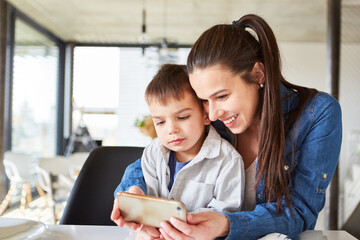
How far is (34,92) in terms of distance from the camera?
20.8 feet

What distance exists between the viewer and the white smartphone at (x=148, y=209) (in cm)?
78

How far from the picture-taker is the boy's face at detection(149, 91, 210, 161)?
46.6 inches

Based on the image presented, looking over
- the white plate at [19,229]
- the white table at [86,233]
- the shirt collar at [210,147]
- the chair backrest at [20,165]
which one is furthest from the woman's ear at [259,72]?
the chair backrest at [20,165]

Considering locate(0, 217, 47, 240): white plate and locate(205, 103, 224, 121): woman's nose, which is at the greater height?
locate(205, 103, 224, 121): woman's nose

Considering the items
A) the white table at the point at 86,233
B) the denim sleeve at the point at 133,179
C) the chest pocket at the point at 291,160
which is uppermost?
the chest pocket at the point at 291,160

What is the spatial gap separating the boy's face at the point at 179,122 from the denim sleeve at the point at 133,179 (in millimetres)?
135

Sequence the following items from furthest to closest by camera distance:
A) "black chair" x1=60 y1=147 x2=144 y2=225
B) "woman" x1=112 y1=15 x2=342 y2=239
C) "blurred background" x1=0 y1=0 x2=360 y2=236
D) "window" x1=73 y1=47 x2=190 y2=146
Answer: "window" x1=73 y1=47 x2=190 y2=146 → "blurred background" x1=0 y1=0 x2=360 y2=236 → "black chair" x1=60 y1=147 x2=144 y2=225 → "woman" x1=112 y1=15 x2=342 y2=239

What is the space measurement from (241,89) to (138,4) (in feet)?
15.9

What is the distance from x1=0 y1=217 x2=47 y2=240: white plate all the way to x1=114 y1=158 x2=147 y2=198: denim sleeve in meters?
0.30

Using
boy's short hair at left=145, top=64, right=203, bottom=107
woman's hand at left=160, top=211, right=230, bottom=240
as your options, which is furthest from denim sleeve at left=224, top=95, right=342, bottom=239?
boy's short hair at left=145, top=64, right=203, bottom=107

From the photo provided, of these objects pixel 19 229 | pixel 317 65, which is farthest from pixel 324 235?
pixel 317 65

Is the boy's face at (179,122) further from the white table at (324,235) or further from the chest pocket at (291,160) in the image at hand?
the white table at (324,235)

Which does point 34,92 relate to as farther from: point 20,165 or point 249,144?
point 249,144

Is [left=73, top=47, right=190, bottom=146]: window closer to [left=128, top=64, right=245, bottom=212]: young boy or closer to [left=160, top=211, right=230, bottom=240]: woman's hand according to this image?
[left=128, top=64, right=245, bottom=212]: young boy
